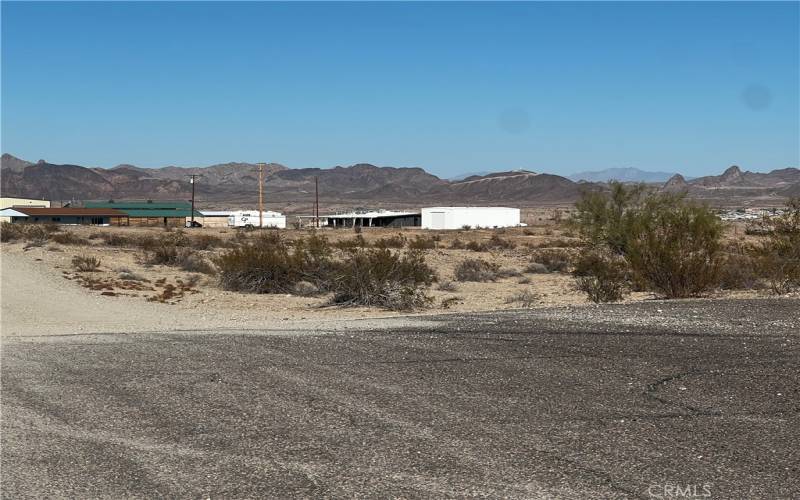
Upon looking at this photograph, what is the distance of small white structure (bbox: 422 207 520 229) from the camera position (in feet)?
339

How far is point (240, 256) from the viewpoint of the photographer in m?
29.6

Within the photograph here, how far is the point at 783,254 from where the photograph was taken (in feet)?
69.9

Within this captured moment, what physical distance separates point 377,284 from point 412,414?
15.5 m

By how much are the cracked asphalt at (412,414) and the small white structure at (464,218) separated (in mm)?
89446

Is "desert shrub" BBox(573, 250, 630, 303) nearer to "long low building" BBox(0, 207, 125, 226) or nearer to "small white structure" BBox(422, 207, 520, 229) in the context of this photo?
"small white structure" BBox(422, 207, 520, 229)

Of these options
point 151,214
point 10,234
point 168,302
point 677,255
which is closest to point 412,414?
point 677,255

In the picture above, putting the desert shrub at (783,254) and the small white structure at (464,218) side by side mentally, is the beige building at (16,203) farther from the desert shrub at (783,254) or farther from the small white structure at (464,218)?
the desert shrub at (783,254)

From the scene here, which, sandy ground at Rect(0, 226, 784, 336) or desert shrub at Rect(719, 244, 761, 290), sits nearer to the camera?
sandy ground at Rect(0, 226, 784, 336)

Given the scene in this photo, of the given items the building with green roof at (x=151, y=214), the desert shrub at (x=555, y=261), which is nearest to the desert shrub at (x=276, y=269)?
the desert shrub at (x=555, y=261)

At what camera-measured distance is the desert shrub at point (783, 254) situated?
20.8 meters

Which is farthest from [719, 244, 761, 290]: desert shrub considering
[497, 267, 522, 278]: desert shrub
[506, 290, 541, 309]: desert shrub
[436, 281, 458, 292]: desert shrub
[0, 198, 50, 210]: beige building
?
[0, 198, 50, 210]: beige building

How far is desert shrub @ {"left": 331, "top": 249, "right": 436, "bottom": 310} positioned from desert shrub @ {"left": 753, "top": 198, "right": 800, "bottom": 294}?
847 centimetres

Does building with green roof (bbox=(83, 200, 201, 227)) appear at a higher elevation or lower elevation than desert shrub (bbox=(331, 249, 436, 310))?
higher

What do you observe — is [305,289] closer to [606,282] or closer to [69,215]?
[606,282]
